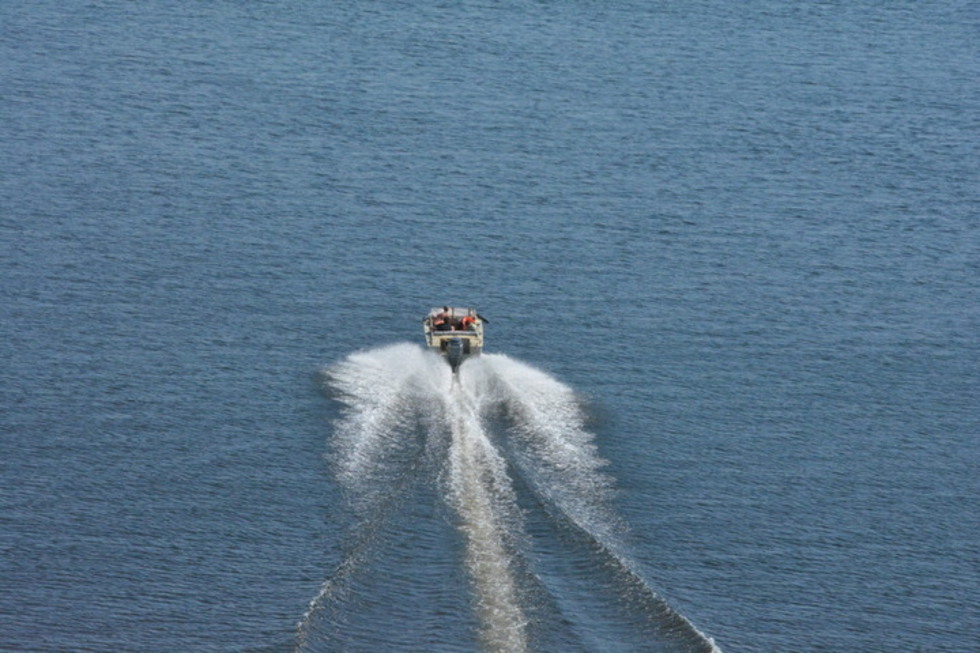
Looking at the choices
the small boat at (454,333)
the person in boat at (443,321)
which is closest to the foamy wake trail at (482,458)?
the small boat at (454,333)

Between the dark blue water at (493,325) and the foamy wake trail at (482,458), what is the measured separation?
266mm

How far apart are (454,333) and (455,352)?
2.17m

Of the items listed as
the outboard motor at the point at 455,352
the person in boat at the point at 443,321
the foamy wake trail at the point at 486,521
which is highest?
the person in boat at the point at 443,321

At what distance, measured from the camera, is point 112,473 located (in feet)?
289

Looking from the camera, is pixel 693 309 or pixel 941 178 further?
pixel 941 178

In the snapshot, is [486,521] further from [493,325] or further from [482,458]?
[493,325]

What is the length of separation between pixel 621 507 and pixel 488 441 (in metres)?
8.37

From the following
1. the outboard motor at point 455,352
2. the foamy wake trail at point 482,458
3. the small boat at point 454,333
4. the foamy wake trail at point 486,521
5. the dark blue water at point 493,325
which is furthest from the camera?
the small boat at point 454,333

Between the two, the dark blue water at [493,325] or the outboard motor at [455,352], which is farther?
the outboard motor at [455,352]

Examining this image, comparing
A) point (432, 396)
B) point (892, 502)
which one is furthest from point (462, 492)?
point (892, 502)

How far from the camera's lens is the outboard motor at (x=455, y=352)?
326ft

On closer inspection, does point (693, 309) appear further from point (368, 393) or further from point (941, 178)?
point (941, 178)

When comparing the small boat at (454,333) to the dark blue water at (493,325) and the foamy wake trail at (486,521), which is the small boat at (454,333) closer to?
the dark blue water at (493,325)

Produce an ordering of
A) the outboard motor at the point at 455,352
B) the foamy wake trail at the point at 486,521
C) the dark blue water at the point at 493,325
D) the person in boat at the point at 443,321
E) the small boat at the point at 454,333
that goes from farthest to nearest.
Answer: the person in boat at the point at 443,321
the small boat at the point at 454,333
the outboard motor at the point at 455,352
the dark blue water at the point at 493,325
the foamy wake trail at the point at 486,521
